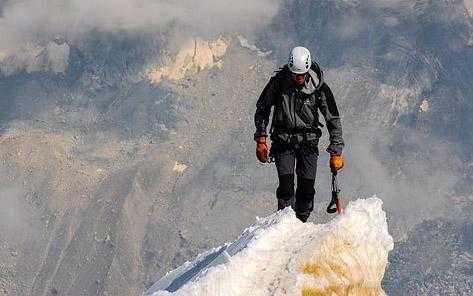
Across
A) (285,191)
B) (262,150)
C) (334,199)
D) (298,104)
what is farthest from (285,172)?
(298,104)

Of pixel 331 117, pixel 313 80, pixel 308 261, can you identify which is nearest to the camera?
pixel 308 261

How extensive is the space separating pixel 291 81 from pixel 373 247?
7.09m

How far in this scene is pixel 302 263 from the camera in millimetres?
13172

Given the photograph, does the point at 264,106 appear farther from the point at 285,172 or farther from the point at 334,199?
the point at 334,199

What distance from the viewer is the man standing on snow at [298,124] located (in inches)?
779

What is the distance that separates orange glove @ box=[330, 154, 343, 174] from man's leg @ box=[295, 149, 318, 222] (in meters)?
0.56

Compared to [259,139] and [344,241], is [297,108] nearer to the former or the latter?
[259,139]

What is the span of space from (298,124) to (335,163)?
1.78 meters

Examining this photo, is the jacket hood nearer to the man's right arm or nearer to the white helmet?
the white helmet

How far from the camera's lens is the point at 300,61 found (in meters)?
19.2

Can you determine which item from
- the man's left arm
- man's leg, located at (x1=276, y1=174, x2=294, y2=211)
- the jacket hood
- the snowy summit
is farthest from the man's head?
the snowy summit

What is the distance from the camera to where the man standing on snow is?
19.8 meters

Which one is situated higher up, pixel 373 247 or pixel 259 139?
pixel 373 247

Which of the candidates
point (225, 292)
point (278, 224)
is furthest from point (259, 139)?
point (225, 292)
